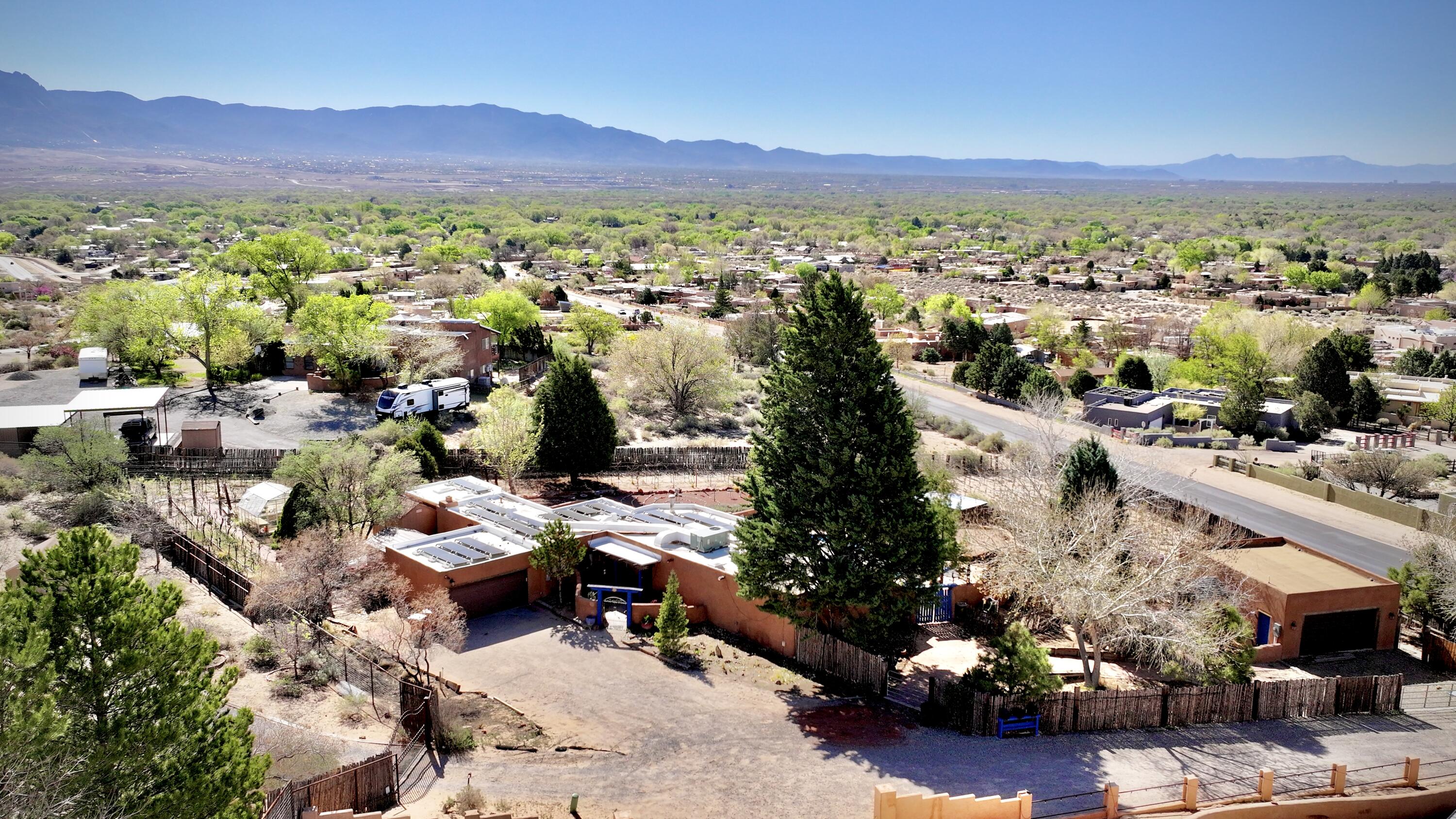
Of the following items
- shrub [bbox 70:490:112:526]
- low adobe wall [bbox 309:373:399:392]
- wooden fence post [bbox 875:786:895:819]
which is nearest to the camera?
wooden fence post [bbox 875:786:895:819]

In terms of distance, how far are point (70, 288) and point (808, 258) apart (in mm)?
92079

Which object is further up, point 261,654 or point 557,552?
point 557,552

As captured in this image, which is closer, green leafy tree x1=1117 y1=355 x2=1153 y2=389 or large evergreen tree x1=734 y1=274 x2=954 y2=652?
large evergreen tree x1=734 y1=274 x2=954 y2=652

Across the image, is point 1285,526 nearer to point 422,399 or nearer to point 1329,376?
point 1329,376

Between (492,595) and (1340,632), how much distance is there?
71.0ft

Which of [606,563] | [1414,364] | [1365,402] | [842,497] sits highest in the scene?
[842,497]

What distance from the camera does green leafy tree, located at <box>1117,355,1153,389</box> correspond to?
Answer: 2362 inches

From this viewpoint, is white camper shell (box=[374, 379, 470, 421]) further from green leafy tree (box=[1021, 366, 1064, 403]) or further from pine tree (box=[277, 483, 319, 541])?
green leafy tree (box=[1021, 366, 1064, 403])

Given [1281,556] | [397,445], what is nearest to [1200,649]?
[1281,556]

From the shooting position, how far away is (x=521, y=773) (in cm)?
1772

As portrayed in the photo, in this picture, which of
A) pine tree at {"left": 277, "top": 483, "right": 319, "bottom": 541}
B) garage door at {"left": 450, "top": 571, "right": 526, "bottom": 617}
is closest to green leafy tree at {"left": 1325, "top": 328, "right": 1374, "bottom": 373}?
garage door at {"left": 450, "top": 571, "right": 526, "bottom": 617}

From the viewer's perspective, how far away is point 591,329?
62.8 m

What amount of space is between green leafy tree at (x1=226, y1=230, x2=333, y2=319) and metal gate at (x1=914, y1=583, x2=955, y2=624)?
162ft

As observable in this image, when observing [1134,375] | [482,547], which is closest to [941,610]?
[482,547]
